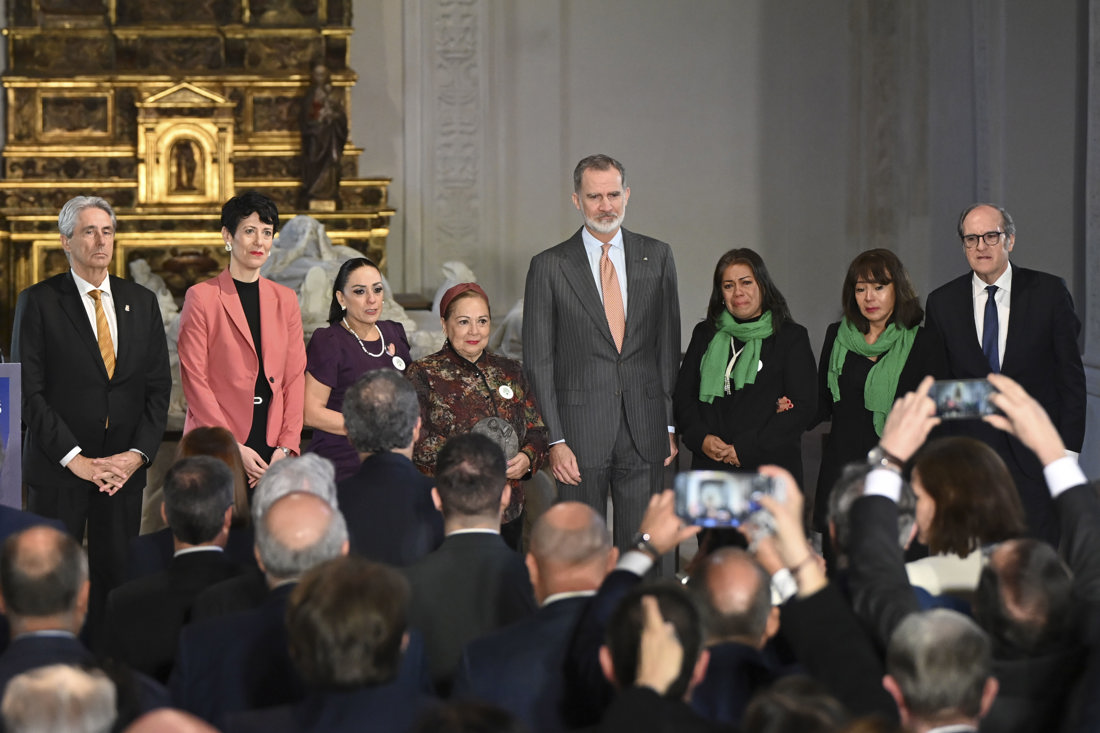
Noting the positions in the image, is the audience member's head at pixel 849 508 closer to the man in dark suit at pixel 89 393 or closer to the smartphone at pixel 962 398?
the smartphone at pixel 962 398

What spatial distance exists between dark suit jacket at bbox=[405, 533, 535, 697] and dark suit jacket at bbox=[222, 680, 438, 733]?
25.5 inches

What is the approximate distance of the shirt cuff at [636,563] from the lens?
95.1 inches

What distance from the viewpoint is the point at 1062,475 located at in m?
2.58

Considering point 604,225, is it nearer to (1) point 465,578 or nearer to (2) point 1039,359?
(2) point 1039,359

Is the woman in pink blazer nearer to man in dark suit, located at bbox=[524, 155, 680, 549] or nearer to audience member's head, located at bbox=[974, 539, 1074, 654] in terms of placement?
man in dark suit, located at bbox=[524, 155, 680, 549]

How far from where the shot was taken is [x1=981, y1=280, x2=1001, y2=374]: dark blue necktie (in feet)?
14.9

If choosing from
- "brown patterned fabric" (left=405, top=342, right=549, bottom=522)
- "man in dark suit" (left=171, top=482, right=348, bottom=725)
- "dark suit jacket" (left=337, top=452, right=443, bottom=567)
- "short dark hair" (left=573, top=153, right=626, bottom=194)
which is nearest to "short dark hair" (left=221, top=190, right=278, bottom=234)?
"brown patterned fabric" (left=405, top=342, right=549, bottom=522)

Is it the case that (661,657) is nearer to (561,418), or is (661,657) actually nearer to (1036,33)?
(561,418)

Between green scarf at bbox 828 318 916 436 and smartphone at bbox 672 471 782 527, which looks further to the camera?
green scarf at bbox 828 318 916 436

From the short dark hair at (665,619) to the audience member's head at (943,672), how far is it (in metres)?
0.29

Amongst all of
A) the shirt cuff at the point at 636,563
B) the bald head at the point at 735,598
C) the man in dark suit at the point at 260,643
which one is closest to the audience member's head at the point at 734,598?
the bald head at the point at 735,598

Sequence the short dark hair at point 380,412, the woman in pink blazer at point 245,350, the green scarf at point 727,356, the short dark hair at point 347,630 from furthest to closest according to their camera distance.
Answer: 1. the green scarf at point 727,356
2. the woman in pink blazer at point 245,350
3. the short dark hair at point 380,412
4. the short dark hair at point 347,630

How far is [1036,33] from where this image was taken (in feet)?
24.9

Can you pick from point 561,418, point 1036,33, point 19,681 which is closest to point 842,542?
point 19,681
